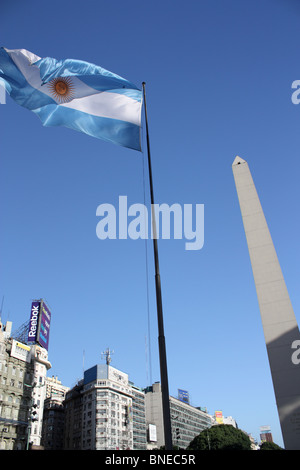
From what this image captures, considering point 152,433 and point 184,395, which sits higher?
point 184,395

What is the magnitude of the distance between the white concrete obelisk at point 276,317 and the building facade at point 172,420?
3260 inches

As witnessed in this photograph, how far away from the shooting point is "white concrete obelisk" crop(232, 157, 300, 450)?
20500 millimetres

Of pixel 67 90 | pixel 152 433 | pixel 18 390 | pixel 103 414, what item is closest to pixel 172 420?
pixel 152 433

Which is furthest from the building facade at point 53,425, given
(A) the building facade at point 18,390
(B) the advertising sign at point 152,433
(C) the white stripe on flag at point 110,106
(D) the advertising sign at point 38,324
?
(C) the white stripe on flag at point 110,106

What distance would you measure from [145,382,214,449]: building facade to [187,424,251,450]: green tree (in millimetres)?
22045

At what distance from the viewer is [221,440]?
70125 millimetres

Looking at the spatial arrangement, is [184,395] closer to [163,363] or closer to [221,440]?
[221,440]

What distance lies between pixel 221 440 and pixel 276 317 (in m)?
58.5

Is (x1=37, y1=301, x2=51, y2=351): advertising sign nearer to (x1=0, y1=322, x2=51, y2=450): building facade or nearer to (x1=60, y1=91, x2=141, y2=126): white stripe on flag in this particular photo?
(x1=0, y1=322, x2=51, y2=450): building facade

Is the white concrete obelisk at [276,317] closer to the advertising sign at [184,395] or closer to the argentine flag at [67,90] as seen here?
the argentine flag at [67,90]

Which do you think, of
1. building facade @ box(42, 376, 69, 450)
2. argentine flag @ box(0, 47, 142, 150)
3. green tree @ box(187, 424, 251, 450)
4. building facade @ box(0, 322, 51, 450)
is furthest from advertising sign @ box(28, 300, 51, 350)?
argentine flag @ box(0, 47, 142, 150)

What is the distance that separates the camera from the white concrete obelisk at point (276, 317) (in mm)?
20500

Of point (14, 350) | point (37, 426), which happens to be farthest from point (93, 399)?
point (14, 350)
